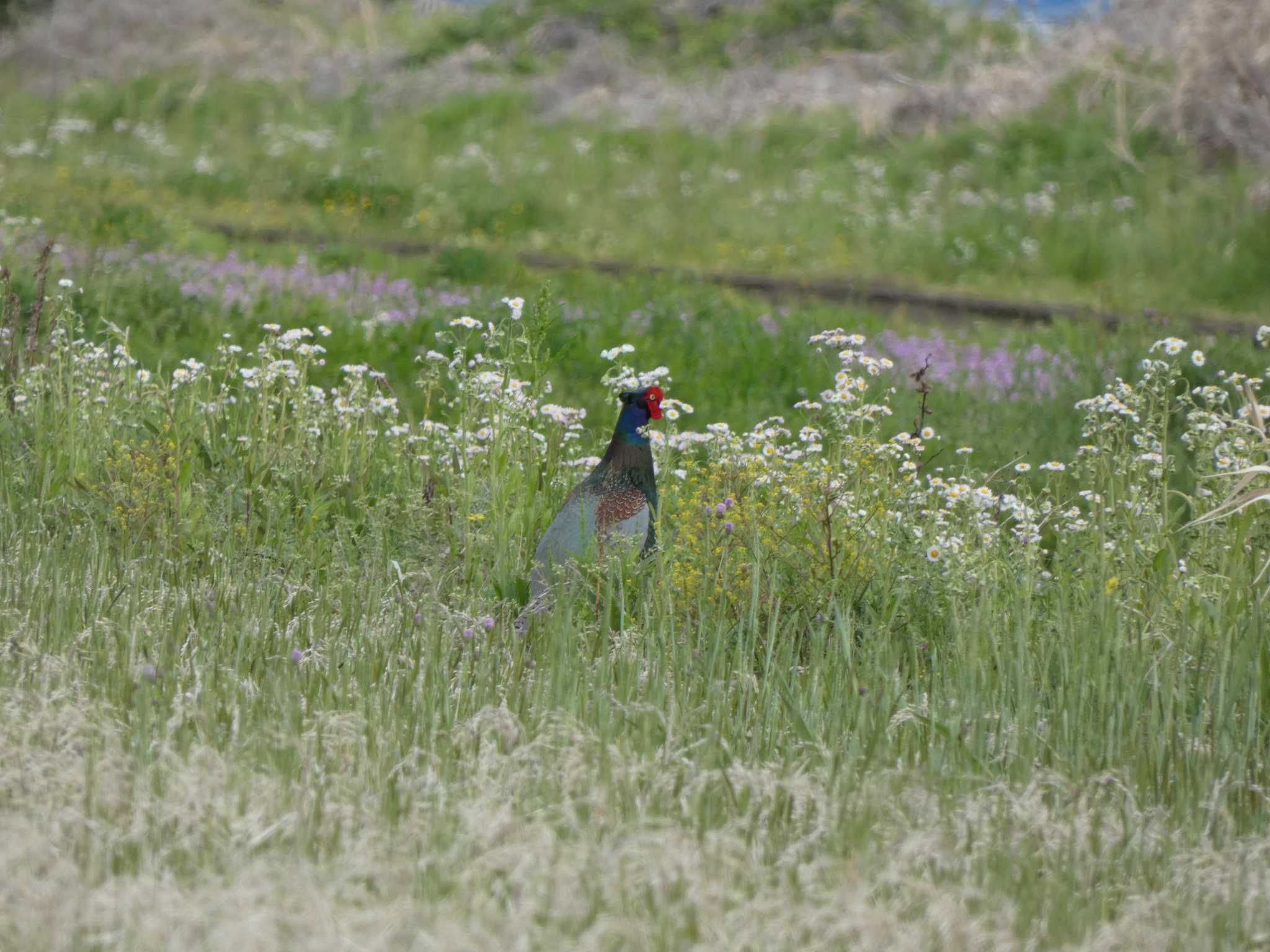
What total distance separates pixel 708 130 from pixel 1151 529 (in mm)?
16249

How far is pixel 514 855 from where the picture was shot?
2623mm

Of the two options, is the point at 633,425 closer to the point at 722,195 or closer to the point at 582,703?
the point at 582,703

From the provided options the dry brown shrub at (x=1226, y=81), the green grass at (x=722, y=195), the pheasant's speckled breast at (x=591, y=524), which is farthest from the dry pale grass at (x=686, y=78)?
the pheasant's speckled breast at (x=591, y=524)

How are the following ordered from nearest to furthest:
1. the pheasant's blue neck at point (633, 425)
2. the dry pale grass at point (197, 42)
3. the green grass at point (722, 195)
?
the pheasant's blue neck at point (633, 425) < the green grass at point (722, 195) < the dry pale grass at point (197, 42)

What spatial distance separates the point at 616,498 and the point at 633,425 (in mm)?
239

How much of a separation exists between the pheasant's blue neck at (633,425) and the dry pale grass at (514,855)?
1.46 meters

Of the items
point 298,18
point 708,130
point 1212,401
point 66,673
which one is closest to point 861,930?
point 66,673

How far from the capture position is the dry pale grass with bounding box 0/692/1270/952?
2398 millimetres

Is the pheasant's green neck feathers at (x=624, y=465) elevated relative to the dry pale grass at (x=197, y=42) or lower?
lower

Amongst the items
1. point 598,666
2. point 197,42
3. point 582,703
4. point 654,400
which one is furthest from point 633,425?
point 197,42

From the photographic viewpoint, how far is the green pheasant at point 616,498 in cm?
452

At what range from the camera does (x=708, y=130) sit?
2030cm

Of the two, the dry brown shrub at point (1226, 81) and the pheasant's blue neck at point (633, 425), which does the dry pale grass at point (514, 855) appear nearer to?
the pheasant's blue neck at point (633, 425)

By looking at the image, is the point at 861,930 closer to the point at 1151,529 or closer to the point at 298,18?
the point at 1151,529
